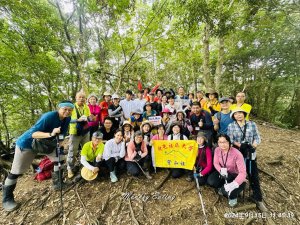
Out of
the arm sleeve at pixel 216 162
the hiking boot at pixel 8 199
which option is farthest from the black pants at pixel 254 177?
the hiking boot at pixel 8 199

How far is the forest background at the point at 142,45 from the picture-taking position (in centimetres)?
718

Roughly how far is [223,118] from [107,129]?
3.62m

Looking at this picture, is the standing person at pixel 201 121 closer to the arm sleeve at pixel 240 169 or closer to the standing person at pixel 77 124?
the arm sleeve at pixel 240 169

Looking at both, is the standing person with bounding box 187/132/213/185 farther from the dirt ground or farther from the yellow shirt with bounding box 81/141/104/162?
the yellow shirt with bounding box 81/141/104/162

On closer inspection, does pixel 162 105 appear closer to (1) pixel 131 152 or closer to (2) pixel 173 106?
(2) pixel 173 106

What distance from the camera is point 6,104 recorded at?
1034cm

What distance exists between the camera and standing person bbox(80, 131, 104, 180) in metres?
4.47

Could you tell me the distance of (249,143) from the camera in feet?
12.5

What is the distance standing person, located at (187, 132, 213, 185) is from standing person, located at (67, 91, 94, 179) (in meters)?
3.12

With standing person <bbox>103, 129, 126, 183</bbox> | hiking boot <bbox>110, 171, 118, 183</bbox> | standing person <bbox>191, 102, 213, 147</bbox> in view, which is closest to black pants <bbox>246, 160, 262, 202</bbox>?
standing person <bbox>191, 102, 213, 147</bbox>

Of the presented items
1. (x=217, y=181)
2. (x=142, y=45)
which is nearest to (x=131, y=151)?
(x=217, y=181)

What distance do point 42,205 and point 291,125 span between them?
1593cm

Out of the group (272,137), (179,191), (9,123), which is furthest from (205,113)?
(9,123)

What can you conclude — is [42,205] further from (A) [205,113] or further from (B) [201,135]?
(A) [205,113]
